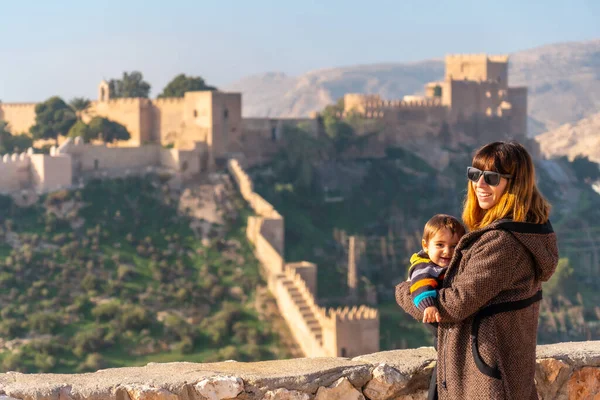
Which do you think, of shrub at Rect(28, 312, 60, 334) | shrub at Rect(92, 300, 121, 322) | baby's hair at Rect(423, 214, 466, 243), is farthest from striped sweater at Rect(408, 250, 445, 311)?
shrub at Rect(92, 300, 121, 322)

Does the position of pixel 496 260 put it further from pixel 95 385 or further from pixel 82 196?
pixel 82 196

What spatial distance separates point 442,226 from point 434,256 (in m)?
0.13

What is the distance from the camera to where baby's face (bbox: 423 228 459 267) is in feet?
14.6

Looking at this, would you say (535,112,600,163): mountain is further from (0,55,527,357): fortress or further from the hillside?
the hillside

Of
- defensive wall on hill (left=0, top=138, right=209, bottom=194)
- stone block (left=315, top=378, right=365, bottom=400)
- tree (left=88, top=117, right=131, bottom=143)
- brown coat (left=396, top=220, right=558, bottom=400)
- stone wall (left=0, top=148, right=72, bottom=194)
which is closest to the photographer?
brown coat (left=396, top=220, right=558, bottom=400)

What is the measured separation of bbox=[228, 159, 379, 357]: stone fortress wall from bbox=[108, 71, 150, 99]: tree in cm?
1037

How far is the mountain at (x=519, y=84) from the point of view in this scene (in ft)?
500

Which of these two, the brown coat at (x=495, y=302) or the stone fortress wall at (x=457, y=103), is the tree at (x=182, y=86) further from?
the brown coat at (x=495, y=302)

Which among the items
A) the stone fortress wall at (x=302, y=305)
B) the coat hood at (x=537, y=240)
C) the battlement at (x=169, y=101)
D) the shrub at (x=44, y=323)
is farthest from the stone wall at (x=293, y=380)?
the battlement at (x=169, y=101)

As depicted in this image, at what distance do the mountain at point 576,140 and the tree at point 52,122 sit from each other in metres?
55.6

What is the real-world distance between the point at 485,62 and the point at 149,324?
24.9 m

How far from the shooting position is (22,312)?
95.2 feet

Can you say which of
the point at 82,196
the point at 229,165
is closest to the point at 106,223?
the point at 82,196

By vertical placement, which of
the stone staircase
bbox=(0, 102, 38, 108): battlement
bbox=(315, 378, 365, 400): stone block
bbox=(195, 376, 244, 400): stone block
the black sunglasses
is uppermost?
the black sunglasses
